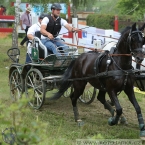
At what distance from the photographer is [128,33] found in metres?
6.47

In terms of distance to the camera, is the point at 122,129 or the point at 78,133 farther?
the point at 122,129

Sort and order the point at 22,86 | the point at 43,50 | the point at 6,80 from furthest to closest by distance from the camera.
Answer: the point at 6,80, the point at 22,86, the point at 43,50

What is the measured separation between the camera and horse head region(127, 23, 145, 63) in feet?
20.1

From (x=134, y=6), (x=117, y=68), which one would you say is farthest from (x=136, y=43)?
(x=134, y=6)

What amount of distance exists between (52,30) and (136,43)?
2.59 metres

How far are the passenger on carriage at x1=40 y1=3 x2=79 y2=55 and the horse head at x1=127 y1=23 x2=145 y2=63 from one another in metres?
2.10

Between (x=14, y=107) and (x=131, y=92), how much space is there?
4130 mm

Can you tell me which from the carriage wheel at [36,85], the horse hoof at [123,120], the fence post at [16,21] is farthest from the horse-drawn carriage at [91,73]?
the fence post at [16,21]

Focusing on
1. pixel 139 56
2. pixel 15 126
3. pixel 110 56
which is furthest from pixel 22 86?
pixel 15 126

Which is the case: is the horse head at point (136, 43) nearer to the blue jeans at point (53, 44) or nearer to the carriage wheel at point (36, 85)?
the blue jeans at point (53, 44)

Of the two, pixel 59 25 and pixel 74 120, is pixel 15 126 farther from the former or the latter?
Answer: pixel 59 25

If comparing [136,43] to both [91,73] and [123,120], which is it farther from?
[123,120]

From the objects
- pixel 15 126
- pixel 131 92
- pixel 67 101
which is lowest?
pixel 67 101

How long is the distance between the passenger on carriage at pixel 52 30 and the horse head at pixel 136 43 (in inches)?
82.6
